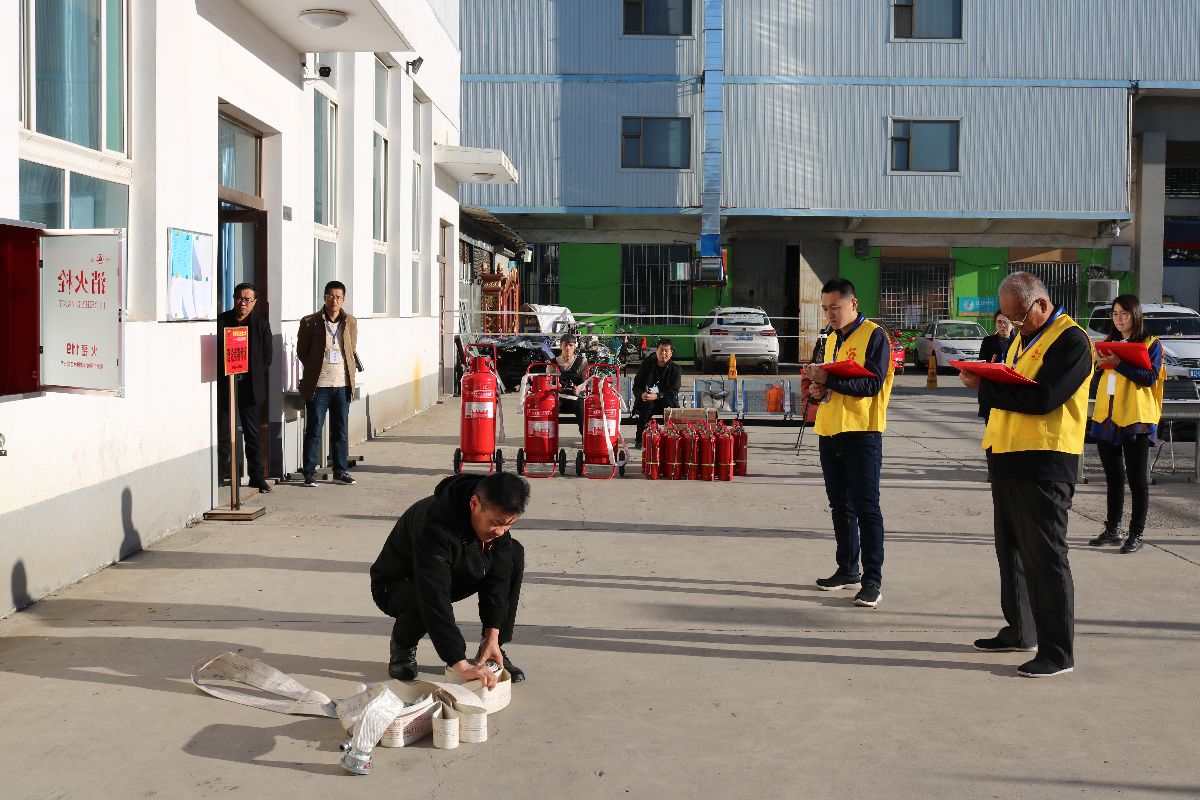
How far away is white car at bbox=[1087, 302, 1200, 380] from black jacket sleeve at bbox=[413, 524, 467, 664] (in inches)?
445

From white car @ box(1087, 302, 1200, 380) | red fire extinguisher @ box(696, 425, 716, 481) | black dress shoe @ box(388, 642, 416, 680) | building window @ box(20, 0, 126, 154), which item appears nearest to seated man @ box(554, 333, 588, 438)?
red fire extinguisher @ box(696, 425, 716, 481)

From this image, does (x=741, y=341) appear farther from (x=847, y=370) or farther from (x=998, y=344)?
(x=847, y=370)

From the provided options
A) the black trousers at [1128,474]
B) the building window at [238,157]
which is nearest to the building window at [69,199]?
the building window at [238,157]

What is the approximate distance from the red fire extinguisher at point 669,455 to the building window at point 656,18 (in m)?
24.9

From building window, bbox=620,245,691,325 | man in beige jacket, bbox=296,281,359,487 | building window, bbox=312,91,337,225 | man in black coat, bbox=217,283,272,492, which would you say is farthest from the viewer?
building window, bbox=620,245,691,325

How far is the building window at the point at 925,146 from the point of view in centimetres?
3616

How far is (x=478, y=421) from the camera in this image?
13680 mm

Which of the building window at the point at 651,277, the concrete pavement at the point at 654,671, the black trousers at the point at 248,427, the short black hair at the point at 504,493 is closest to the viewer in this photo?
the concrete pavement at the point at 654,671

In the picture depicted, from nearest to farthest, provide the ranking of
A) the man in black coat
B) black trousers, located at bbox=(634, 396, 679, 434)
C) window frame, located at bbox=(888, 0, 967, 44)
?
the man in black coat
black trousers, located at bbox=(634, 396, 679, 434)
window frame, located at bbox=(888, 0, 967, 44)

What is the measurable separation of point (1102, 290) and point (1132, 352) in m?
27.8

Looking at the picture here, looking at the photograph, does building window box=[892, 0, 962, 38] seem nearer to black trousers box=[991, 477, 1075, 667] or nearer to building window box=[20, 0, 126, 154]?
building window box=[20, 0, 126, 154]

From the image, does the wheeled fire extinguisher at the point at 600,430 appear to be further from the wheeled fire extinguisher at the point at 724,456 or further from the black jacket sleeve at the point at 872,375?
the black jacket sleeve at the point at 872,375

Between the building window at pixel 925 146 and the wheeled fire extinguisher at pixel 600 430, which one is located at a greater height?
the building window at pixel 925 146

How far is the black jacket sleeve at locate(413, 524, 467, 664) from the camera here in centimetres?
531
